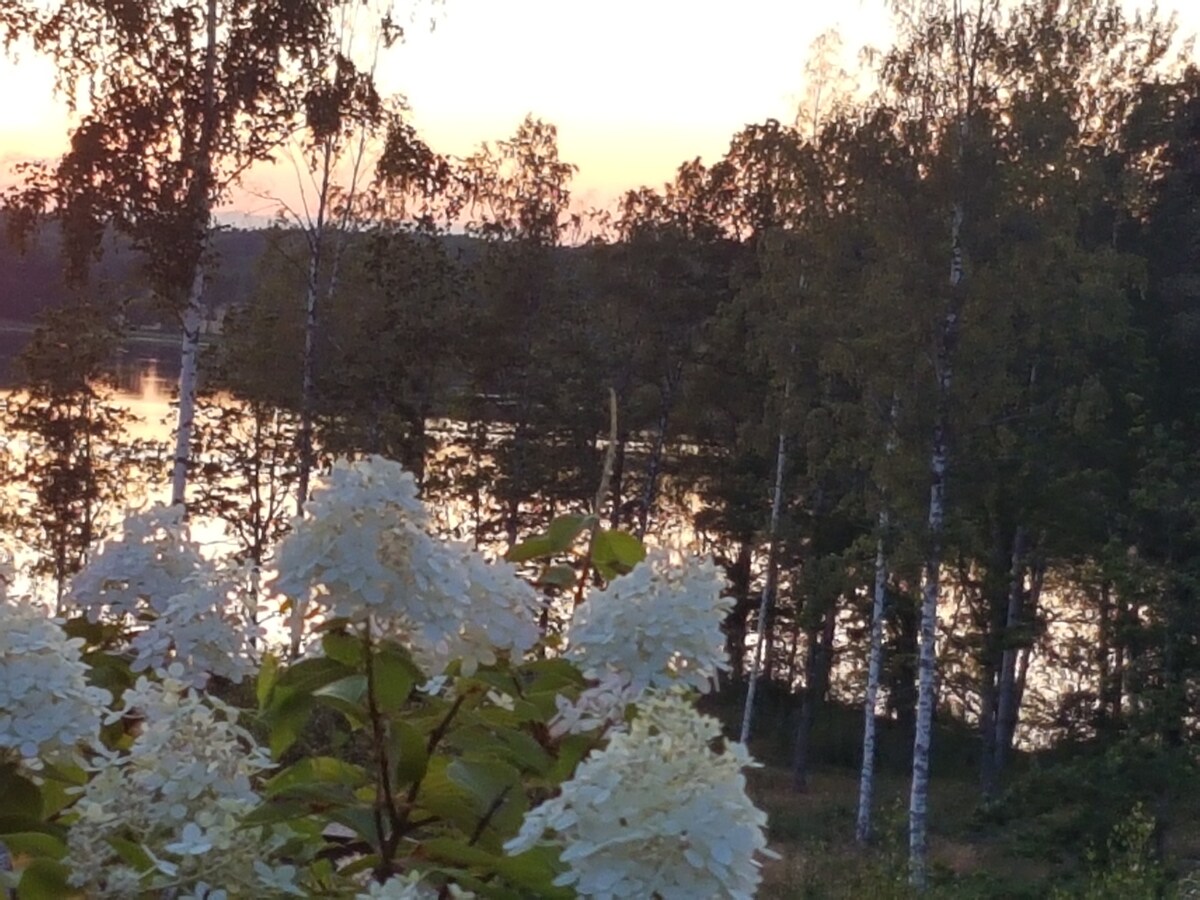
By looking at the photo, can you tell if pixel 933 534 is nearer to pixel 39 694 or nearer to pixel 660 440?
pixel 660 440

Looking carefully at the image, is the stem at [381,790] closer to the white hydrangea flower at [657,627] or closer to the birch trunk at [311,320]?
the white hydrangea flower at [657,627]

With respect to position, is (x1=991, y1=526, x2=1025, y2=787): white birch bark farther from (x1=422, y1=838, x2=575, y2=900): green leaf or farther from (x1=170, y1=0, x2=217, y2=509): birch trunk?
(x1=422, y1=838, x2=575, y2=900): green leaf

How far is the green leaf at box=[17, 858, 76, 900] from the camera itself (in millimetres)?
1027

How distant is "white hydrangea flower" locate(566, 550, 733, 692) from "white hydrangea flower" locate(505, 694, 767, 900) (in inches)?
8.3

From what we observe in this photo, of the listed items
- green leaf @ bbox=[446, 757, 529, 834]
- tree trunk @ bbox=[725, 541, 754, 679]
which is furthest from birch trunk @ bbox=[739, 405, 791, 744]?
green leaf @ bbox=[446, 757, 529, 834]

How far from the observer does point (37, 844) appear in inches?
43.8

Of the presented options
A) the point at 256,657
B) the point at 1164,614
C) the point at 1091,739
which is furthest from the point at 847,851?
the point at 256,657

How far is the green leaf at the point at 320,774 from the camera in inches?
47.7

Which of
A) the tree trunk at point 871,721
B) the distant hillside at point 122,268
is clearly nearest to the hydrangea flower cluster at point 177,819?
the distant hillside at point 122,268

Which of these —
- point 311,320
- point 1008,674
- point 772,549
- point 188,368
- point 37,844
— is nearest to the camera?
point 37,844

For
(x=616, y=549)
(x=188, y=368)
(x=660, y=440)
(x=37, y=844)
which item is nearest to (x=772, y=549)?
(x=660, y=440)

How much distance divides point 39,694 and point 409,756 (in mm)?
329

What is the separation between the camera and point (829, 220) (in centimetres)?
1382

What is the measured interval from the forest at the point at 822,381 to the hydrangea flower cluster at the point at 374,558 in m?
3.49
